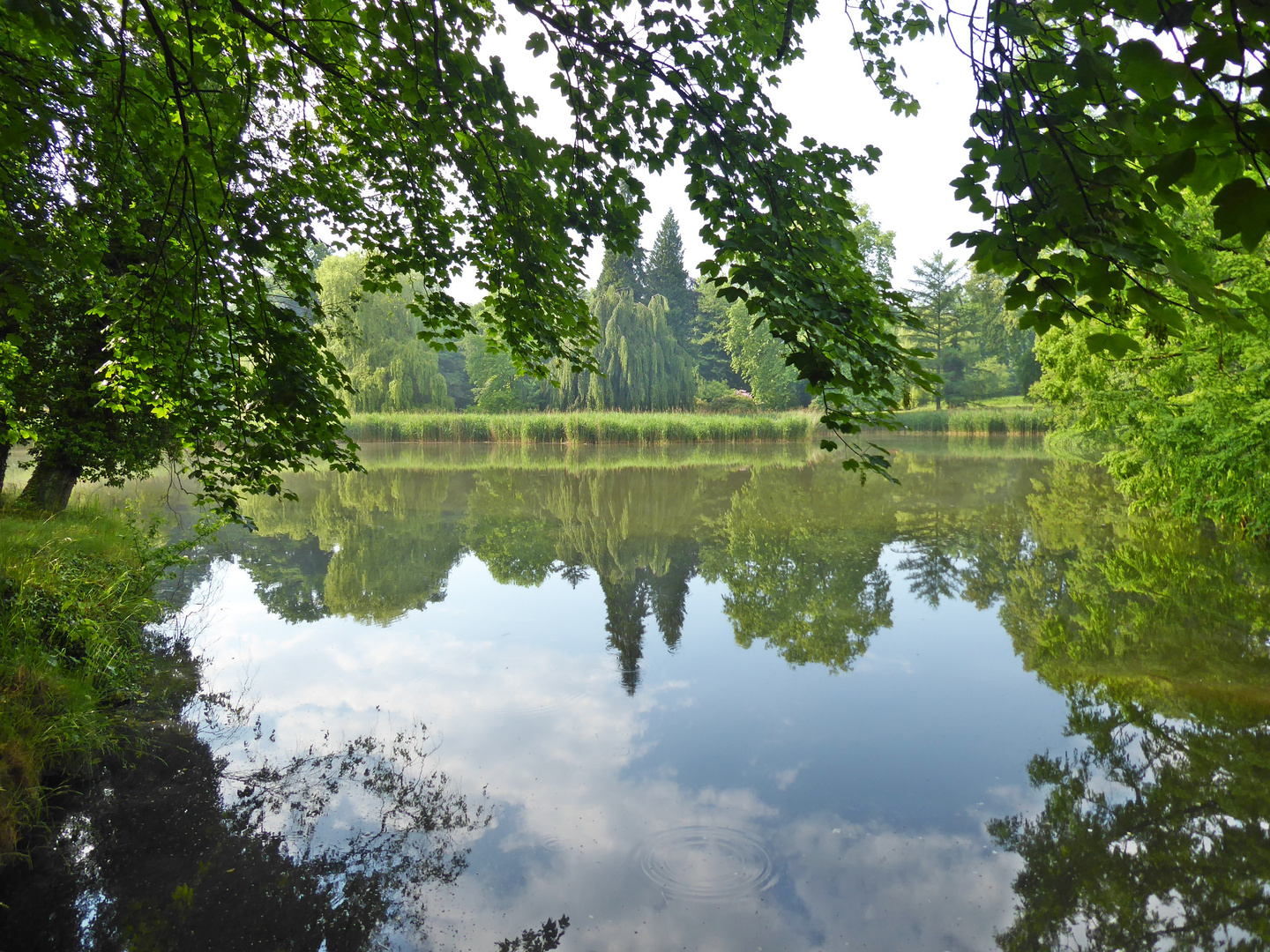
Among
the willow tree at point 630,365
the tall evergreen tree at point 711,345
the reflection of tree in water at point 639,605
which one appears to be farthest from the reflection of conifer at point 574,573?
the tall evergreen tree at point 711,345

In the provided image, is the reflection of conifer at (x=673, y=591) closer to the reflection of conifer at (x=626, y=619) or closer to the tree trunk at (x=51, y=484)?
the reflection of conifer at (x=626, y=619)

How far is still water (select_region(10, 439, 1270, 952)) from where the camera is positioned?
130 inches

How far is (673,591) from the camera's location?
28.3ft

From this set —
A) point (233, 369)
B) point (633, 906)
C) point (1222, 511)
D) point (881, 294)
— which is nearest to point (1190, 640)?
point (1222, 511)

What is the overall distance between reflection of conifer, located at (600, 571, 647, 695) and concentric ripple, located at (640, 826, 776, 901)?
196cm

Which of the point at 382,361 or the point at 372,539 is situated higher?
the point at 382,361

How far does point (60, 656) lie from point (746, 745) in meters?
4.66

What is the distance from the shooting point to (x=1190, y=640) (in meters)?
6.23

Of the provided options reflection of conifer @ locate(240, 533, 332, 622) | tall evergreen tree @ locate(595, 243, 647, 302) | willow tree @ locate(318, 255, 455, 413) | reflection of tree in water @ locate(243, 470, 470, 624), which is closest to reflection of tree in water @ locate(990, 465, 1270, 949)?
reflection of tree in water @ locate(243, 470, 470, 624)

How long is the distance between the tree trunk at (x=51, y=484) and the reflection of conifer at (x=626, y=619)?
252 inches

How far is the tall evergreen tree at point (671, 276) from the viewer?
51.0 m

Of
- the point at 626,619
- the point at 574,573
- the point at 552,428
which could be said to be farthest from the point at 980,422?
the point at 626,619

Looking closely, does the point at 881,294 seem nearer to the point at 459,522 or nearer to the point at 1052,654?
the point at 1052,654

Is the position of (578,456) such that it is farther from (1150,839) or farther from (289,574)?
(1150,839)
